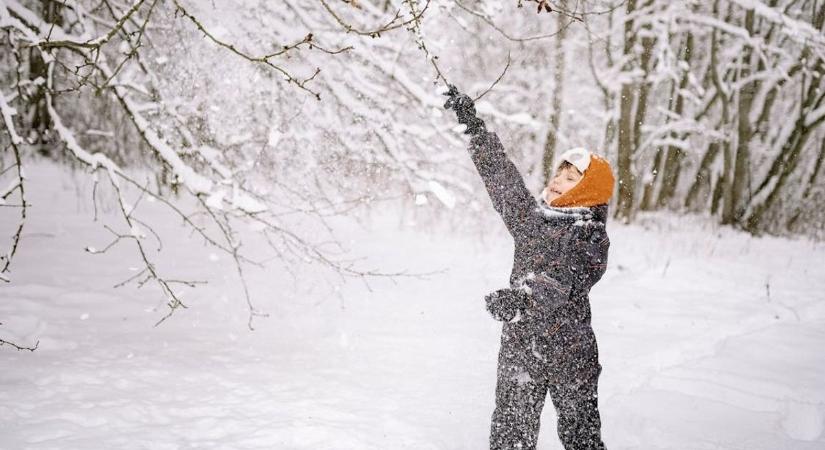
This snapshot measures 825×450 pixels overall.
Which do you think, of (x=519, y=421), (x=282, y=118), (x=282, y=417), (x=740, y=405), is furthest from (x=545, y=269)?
(x=282, y=118)

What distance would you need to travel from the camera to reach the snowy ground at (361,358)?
2.98 meters

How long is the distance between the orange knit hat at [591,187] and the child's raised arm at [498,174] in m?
0.18

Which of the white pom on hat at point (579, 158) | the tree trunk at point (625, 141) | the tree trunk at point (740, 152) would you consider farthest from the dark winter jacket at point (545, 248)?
the tree trunk at point (740, 152)

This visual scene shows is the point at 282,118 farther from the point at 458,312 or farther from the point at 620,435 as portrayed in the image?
the point at 620,435

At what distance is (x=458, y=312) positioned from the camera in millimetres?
5582

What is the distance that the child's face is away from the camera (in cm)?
225

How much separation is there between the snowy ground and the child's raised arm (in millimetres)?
1451

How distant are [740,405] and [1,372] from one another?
4896 millimetres

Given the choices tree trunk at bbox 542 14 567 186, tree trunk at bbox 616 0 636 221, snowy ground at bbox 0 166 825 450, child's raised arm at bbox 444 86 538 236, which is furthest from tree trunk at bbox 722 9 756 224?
child's raised arm at bbox 444 86 538 236

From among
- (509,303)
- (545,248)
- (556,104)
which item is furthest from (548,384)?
(556,104)

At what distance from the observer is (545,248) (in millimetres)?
2264

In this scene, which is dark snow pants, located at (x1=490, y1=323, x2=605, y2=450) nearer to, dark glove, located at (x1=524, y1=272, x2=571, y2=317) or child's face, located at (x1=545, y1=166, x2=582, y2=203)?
dark glove, located at (x1=524, y1=272, x2=571, y2=317)

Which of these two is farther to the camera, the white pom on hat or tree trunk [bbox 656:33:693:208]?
tree trunk [bbox 656:33:693:208]

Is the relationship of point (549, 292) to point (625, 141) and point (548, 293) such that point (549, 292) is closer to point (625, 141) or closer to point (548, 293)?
point (548, 293)
